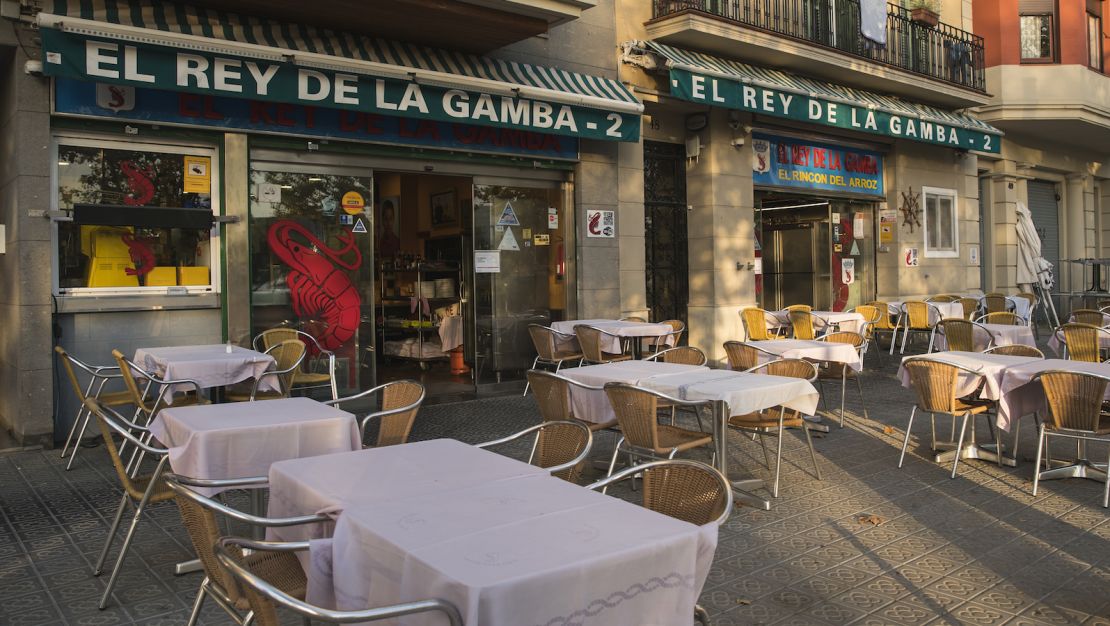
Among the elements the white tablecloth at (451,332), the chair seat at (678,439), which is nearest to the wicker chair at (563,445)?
the chair seat at (678,439)

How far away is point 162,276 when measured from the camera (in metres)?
8.79

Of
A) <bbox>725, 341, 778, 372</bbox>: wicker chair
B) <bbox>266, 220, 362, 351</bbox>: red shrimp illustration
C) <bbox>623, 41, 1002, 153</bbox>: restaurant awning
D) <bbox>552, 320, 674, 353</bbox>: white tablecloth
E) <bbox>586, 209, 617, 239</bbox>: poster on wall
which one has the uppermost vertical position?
<bbox>623, 41, 1002, 153</bbox>: restaurant awning

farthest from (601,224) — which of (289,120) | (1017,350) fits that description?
(1017,350)

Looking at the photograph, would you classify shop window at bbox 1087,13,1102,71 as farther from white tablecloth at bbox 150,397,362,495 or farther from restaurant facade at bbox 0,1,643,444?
white tablecloth at bbox 150,397,362,495

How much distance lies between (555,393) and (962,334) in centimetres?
630

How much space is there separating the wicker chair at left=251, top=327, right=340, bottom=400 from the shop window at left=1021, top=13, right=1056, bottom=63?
1739 centimetres

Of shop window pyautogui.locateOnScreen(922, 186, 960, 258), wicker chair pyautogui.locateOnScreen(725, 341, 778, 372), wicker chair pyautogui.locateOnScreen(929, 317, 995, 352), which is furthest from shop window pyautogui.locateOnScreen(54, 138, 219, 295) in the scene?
shop window pyautogui.locateOnScreen(922, 186, 960, 258)

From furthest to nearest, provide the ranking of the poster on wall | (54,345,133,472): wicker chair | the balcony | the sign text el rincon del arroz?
the balcony → the poster on wall → the sign text el rincon del arroz → (54,345,133,472): wicker chair

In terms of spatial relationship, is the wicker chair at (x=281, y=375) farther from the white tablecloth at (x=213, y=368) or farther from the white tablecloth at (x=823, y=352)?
the white tablecloth at (x=823, y=352)

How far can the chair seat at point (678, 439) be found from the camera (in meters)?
5.48

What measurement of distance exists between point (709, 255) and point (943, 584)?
982cm

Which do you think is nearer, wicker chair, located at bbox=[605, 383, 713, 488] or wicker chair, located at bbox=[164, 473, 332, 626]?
wicker chair, located at bbox=[164, 473, 332, 626]

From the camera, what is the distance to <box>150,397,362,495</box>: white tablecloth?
13.5 feet

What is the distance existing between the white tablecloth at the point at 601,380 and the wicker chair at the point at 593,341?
3242 millimetres
